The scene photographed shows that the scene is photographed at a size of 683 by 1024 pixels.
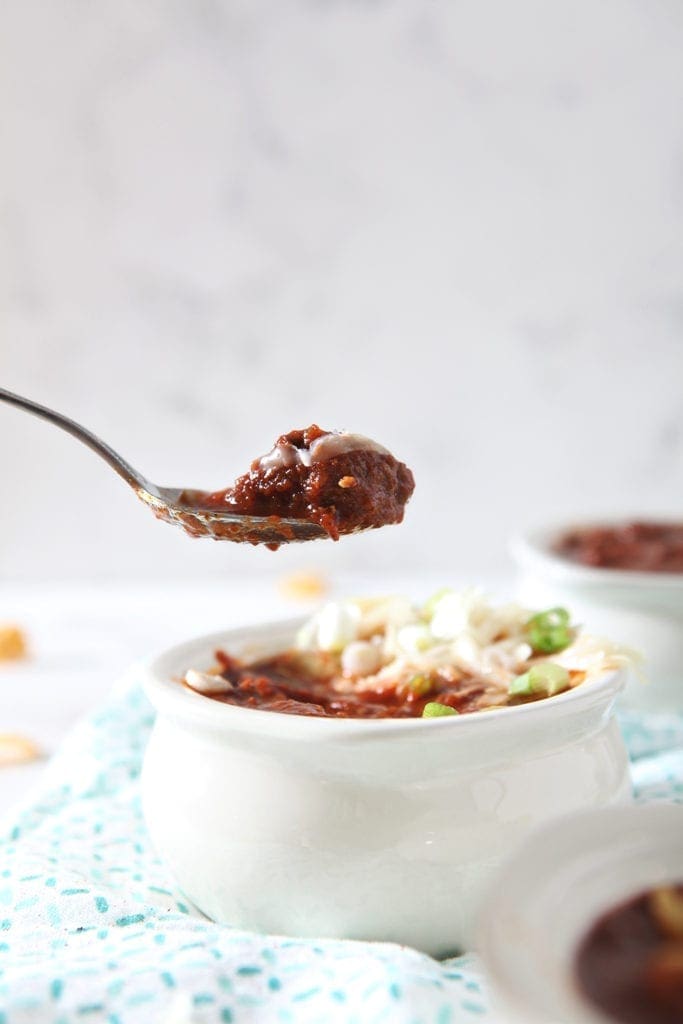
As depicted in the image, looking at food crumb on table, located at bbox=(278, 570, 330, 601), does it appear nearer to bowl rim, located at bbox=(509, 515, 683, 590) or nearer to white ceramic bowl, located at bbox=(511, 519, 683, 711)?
bowl rim, located at bbox=(509, 515, 683, 590)

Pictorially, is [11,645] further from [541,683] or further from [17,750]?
[541,683]

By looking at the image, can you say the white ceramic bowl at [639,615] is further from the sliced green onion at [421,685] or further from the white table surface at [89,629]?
the sliced green onion at [421,685]

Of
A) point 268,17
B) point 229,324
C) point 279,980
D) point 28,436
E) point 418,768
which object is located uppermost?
point 268,17

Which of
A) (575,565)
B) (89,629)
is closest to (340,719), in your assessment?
(575,565)

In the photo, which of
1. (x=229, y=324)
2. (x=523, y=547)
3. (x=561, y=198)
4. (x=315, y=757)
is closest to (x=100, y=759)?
(x=315, y=757)

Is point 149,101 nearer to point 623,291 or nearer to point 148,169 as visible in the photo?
point 148,169

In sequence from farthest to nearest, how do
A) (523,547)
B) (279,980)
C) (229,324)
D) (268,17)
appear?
(229,324) < (268,17) < (523,547) < (279,980)

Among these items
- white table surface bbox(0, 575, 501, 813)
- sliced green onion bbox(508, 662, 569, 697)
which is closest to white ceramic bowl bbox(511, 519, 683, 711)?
white table surface bbox(0, 575, 501, 813)
